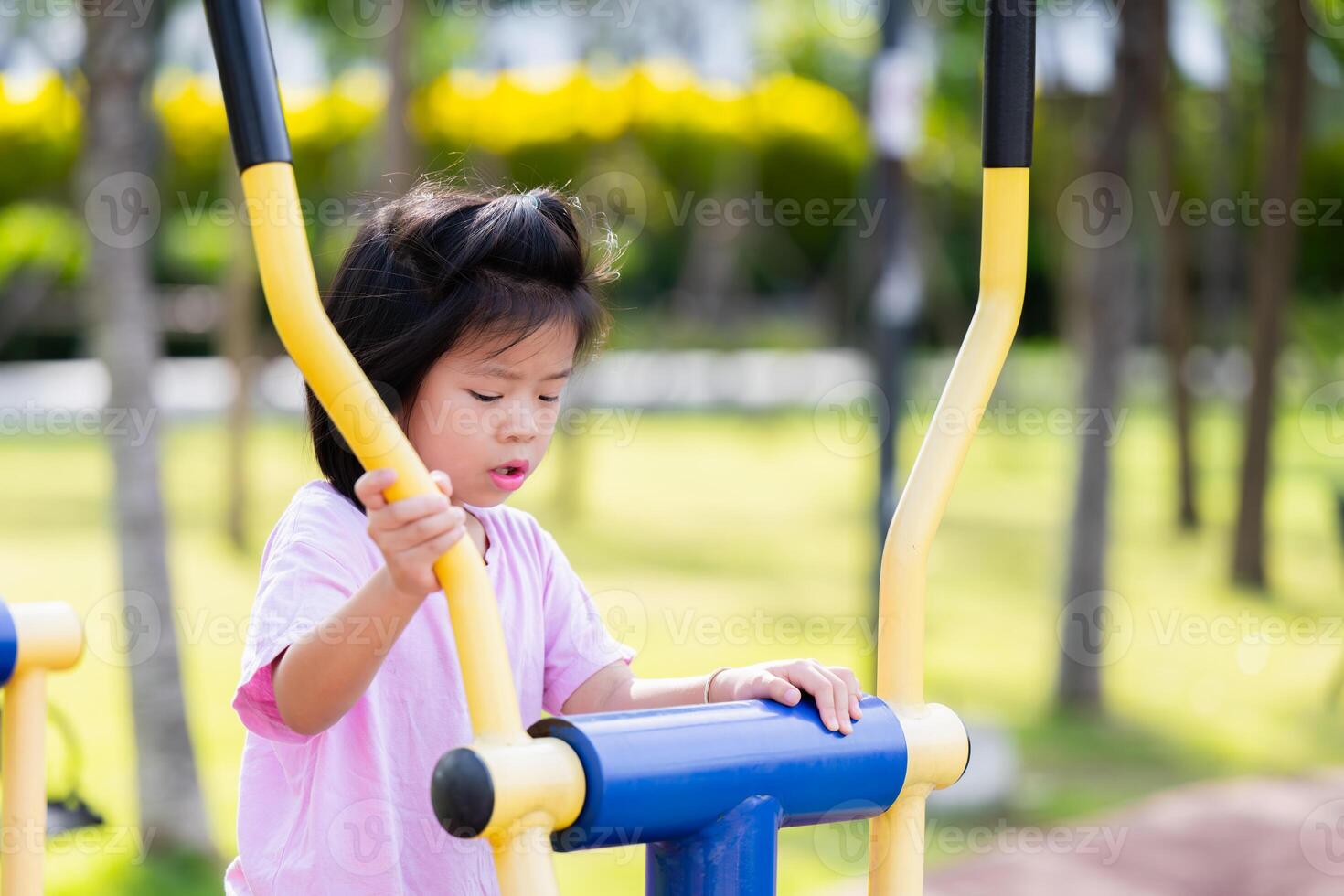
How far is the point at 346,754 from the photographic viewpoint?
139cm

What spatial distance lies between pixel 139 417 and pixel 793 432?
11.7m

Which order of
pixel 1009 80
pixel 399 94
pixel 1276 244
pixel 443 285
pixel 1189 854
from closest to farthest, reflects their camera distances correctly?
pixel 1009 80 → pixel 443 285 → pixel 1189 854 → pixel 1276 244 → pixel 399 94

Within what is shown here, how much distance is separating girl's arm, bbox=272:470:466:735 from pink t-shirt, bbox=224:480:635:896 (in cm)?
7

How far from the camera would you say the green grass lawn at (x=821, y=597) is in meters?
4.57

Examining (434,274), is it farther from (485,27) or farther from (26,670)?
(485,27)

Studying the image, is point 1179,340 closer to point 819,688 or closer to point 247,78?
point 819,688

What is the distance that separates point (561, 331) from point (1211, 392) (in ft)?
63.6

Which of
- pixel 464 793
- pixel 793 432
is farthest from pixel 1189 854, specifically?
pixel 793 432

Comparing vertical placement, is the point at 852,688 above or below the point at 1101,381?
below

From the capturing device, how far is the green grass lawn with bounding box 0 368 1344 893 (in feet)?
15.0

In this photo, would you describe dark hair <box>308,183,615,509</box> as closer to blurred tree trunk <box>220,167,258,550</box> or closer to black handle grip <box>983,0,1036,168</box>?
black handle grip <box>983,0,1036,168</box>

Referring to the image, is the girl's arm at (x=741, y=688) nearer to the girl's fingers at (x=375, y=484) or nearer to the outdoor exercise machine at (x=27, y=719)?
the girl's fingers at (x=375, y=484)

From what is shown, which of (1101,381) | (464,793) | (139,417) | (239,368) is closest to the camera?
(464,793)

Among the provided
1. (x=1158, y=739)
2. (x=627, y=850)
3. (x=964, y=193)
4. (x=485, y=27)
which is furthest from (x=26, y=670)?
(x=964, y=193)
